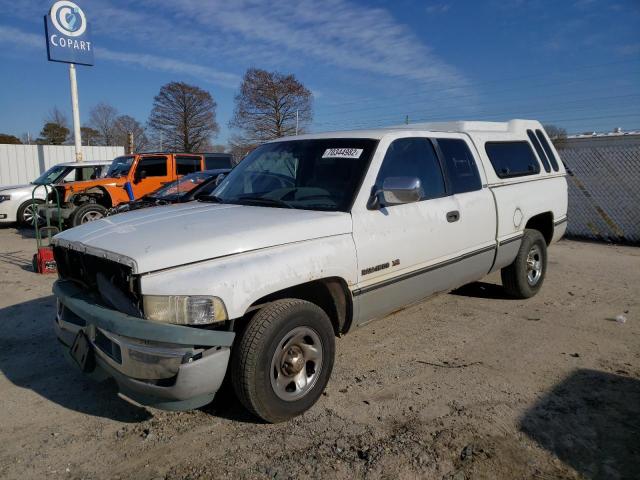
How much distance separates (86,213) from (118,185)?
3.95 ft

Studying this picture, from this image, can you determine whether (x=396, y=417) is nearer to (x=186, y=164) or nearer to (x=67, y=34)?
(x=186, y=164)

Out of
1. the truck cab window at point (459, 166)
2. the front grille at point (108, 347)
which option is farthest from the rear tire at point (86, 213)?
the truck cab window at point (459, 166)

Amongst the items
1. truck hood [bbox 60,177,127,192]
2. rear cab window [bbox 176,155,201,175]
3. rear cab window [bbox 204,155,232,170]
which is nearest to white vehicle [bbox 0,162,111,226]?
truck hood [bbox 60,177,127,192]

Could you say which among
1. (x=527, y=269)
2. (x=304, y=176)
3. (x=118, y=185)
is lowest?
(x=527, y=269)

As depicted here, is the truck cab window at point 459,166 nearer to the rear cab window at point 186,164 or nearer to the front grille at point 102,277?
the front grille at point 102,277

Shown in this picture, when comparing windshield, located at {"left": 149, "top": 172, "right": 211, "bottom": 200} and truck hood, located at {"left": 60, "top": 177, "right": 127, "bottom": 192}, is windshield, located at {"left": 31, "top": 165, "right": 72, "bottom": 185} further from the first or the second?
windshield, located at {"left": 149, "top": 172, "right": 211, "bottom": 200}

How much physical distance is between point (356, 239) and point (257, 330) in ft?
3.34

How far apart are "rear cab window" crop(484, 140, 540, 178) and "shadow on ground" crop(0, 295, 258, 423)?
3549mm

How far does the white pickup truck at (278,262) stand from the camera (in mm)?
2627

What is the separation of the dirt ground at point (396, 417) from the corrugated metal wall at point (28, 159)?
63.6 feet

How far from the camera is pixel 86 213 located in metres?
10.7

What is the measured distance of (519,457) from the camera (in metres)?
2.71

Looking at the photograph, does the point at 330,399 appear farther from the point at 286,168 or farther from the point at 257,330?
the point at 286,168

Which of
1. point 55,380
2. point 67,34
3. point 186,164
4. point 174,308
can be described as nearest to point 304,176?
point 174,308
